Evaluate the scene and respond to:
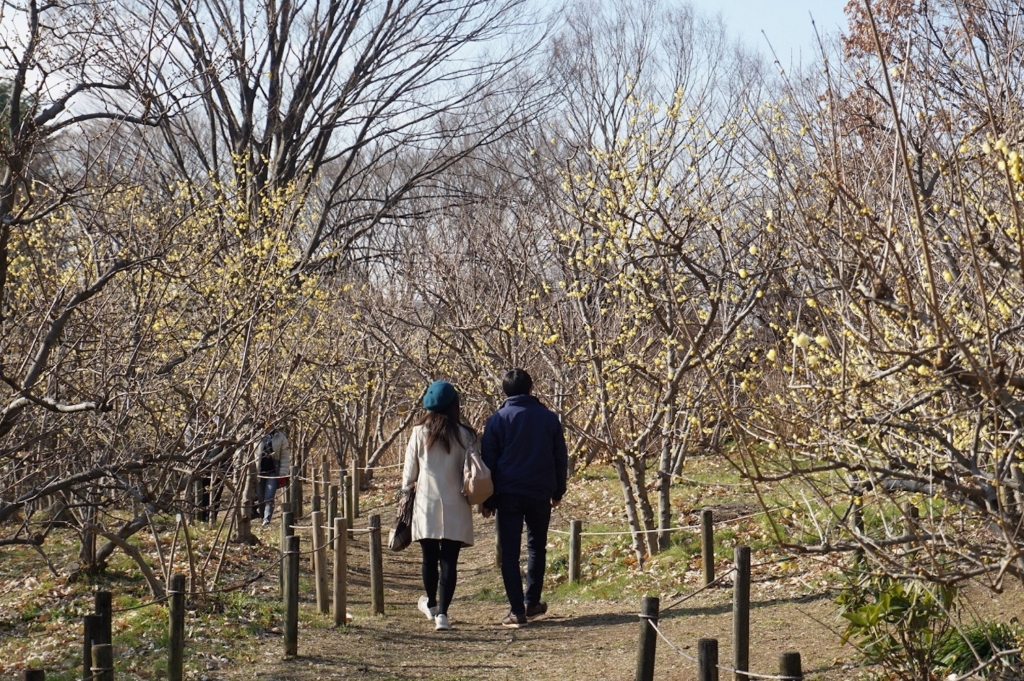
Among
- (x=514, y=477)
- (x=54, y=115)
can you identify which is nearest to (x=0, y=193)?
(x=54, y=115)

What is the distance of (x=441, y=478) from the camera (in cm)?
779

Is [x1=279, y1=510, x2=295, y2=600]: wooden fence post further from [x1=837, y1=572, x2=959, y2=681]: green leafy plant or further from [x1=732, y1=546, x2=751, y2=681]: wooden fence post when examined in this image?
[x1=837, y1=572, x2=959, y2=681]: green leafy plant

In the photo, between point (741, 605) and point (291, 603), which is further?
point (291, 603)

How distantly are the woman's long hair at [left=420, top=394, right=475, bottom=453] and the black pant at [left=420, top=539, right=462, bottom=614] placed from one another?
0.71 meters

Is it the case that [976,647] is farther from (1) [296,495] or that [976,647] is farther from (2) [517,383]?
(1) [296,495]

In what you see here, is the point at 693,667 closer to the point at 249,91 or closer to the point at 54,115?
the point at 54,115

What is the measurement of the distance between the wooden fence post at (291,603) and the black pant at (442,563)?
0.94 m

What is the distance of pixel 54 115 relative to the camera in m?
5.36

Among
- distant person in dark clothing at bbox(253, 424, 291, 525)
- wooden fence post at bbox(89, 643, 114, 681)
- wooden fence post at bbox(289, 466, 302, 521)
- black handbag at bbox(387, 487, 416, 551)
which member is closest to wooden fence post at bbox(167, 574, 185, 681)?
wooden fence post at bbox(89, 643, 114, 681)

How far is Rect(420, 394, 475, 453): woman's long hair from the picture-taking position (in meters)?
7.77

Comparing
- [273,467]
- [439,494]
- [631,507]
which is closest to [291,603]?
[439,494]

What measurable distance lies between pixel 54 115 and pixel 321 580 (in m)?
4.74

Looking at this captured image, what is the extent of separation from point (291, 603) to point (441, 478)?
1352mm

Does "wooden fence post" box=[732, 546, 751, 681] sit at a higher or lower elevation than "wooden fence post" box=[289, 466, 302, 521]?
lower
